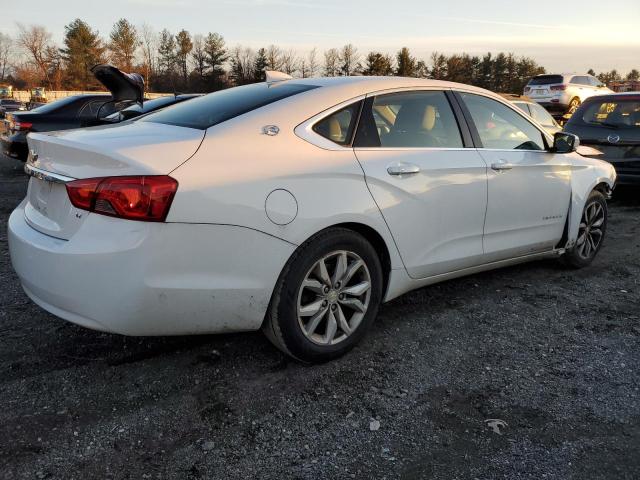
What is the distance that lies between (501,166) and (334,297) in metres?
1.63

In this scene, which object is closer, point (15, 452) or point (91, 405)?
point (15, 452)

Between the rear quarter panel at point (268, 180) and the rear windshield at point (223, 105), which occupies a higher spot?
the rear windshield at point (223, 105)

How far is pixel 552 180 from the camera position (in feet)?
13.7

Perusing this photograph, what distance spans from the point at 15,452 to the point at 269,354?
4.33 feet

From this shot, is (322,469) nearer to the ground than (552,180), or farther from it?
nearer to the ground

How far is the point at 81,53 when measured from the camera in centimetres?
7575

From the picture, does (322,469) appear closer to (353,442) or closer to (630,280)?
(353,442)

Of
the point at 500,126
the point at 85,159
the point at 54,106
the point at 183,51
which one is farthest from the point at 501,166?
the point at 183,51

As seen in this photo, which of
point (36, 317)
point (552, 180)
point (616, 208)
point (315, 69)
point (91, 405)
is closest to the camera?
point (91, 405)

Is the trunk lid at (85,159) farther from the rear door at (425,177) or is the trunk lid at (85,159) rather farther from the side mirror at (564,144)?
the side mirror at (564,144)

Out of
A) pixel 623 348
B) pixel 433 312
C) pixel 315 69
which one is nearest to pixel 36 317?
pixel 433 312

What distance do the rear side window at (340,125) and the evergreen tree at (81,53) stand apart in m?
81.8

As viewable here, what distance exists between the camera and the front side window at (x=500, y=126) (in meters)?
3.78

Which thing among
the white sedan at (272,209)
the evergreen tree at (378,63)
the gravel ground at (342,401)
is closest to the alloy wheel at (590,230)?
the gravel ground at (342,401)
